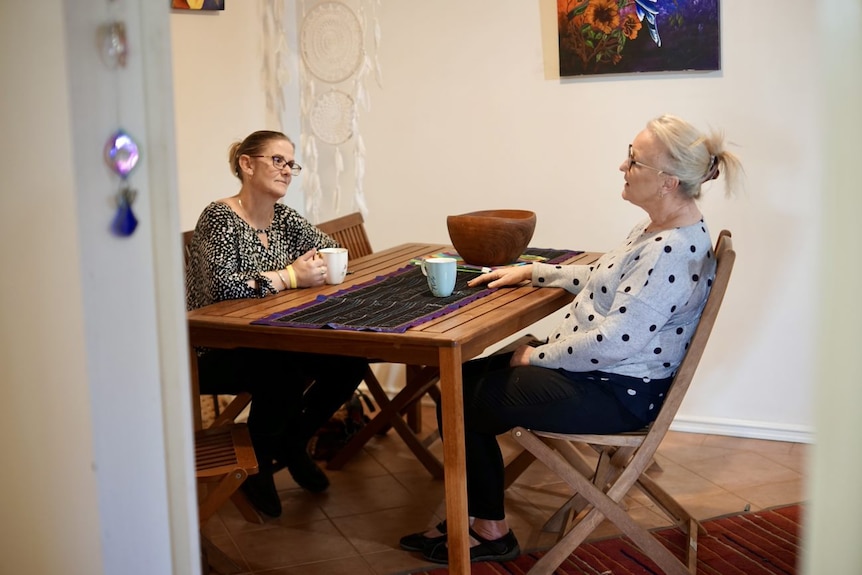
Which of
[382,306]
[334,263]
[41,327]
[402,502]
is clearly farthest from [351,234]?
[41,327]

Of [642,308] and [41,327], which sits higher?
[41,327]

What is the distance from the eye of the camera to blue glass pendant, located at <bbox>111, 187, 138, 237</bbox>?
1.69 metres

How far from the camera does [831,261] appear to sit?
4.79 feet

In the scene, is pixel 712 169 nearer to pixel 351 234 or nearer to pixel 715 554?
pixel 715 554

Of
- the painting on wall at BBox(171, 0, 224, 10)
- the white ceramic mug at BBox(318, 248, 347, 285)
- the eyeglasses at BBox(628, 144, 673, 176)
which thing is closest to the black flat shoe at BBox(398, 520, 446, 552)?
the white ceramic mug at BBox(318, 248, 347, 285)

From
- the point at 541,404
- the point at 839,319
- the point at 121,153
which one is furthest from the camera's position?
the point at 541,404

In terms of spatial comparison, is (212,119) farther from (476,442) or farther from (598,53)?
(476,442)

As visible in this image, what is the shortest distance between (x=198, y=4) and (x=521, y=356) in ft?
7.55

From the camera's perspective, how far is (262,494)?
355cm

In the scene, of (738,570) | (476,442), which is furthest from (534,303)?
(738,570)

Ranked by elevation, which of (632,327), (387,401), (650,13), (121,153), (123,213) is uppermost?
(650,13)

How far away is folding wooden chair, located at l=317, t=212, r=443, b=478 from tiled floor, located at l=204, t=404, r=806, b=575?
0.27 ft

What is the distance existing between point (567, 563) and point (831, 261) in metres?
1.91

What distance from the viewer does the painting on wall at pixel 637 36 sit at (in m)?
4.00
